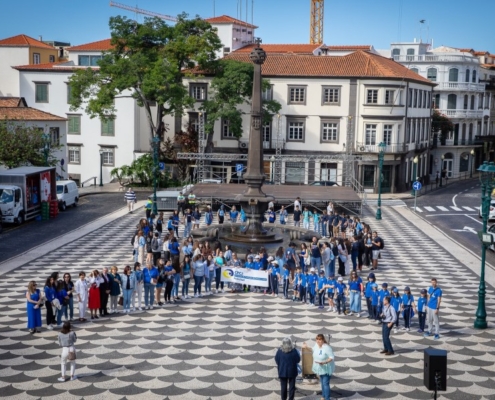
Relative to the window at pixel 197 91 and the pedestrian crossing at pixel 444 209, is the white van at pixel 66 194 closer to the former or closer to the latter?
the window at pixel 197 91

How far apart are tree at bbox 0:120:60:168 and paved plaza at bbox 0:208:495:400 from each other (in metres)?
20.5

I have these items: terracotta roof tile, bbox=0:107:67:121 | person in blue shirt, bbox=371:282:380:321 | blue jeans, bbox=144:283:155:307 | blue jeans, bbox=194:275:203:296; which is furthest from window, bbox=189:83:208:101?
person in blue shirt, bbox=371:282:380:321

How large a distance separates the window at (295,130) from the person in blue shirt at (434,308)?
41.2m

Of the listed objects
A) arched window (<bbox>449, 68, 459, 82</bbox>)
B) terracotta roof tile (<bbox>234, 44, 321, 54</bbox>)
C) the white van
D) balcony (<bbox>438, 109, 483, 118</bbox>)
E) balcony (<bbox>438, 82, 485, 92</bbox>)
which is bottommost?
the white van

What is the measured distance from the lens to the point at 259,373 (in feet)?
60.2

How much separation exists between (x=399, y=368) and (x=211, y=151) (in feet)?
146

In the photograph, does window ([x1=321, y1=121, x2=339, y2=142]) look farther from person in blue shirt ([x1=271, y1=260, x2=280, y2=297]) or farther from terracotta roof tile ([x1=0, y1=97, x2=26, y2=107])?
person in blue shirt ([x1=271, y1=260, x2=280, y2=297])

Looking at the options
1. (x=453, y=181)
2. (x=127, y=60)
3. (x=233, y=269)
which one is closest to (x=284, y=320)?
(x=233, y=269)

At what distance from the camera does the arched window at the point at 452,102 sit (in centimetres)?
8125

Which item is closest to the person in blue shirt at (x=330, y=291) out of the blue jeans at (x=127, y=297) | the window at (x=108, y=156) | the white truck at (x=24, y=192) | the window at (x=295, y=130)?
the blue jeans at (x=127, y=297)

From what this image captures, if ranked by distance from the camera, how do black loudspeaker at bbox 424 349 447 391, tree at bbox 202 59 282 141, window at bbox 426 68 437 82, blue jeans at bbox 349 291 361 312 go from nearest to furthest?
black loudspeaker at bbox 424 349 447 391
blue jeans at bbox 349 291 361 312
tree at bbox 202 59 282 141
window at bbox 426 68 437 82

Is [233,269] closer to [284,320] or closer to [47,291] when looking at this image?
[284,320]

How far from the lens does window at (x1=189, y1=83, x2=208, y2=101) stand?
63.0 m

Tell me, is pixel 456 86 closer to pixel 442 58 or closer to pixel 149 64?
pixel 442 58
